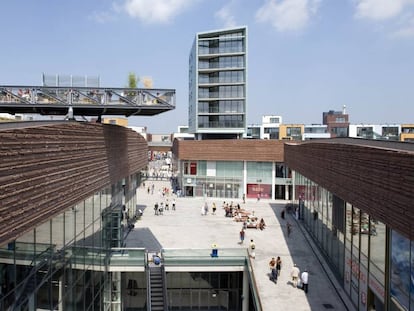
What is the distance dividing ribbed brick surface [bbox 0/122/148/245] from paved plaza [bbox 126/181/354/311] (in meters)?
9.34

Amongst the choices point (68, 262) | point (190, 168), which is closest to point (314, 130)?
point (190, 168)

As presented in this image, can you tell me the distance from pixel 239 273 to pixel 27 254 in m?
17.8

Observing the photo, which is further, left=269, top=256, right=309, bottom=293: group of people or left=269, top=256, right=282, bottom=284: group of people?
left=269, top=256, right=282, bottom=284: group of people

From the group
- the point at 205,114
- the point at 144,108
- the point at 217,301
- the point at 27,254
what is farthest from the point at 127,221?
the point at 205,114

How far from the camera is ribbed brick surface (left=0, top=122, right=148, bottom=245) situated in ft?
26.4

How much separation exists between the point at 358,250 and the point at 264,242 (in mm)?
12089

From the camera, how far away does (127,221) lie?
106ft

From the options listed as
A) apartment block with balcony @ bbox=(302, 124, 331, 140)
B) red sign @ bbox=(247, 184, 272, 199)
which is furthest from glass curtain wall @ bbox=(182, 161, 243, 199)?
apartment block with balcony @ bbox=(302, 124, 331, 140)

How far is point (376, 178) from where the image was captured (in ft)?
41.6

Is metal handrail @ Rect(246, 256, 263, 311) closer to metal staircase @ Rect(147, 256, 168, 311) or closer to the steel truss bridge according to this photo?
metal staircase @ Rect(147, 256, 168, 311)

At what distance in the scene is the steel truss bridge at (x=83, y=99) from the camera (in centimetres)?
1533

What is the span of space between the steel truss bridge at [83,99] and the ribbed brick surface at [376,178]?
7.41 metres

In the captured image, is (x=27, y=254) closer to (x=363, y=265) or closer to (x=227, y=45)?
(x=363, y=265)

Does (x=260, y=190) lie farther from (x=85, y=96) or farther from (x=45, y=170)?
(x=45, y=170)
